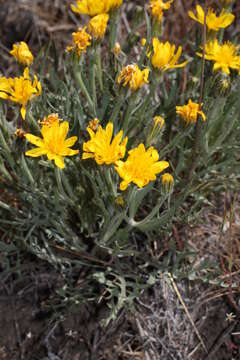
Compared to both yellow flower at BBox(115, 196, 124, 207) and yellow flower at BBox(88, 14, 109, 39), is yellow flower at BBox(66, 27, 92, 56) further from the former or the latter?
yellow flower at BBox(115, 196, 124, 207)

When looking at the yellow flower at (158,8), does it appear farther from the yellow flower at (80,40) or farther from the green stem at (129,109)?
the green stem at (129,109)

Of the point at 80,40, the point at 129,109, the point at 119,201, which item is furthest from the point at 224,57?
the point at 119,201

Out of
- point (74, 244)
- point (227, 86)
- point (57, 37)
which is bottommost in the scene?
point (74, 244)

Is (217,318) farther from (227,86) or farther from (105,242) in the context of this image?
(227,86)

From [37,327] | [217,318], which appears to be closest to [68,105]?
[37,327]

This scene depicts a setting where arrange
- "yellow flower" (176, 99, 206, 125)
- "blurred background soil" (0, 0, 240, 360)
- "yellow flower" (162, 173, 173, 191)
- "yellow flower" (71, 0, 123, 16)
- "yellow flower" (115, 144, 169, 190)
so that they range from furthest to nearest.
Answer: "blurred background soil" (0, 0, 240, 360) < "yellow flower" (71, 0, 123, 16) < "yellow flower" (176, 99, 206, 125) < "yellow flower" (162, 173, 173, 191) < "yellow flower" (115, 144, 169, 190)

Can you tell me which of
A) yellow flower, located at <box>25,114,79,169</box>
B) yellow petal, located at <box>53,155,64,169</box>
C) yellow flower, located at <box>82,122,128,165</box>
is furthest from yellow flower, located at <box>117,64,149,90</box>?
yellow petal, located at <box>53,155,64,169</box>
